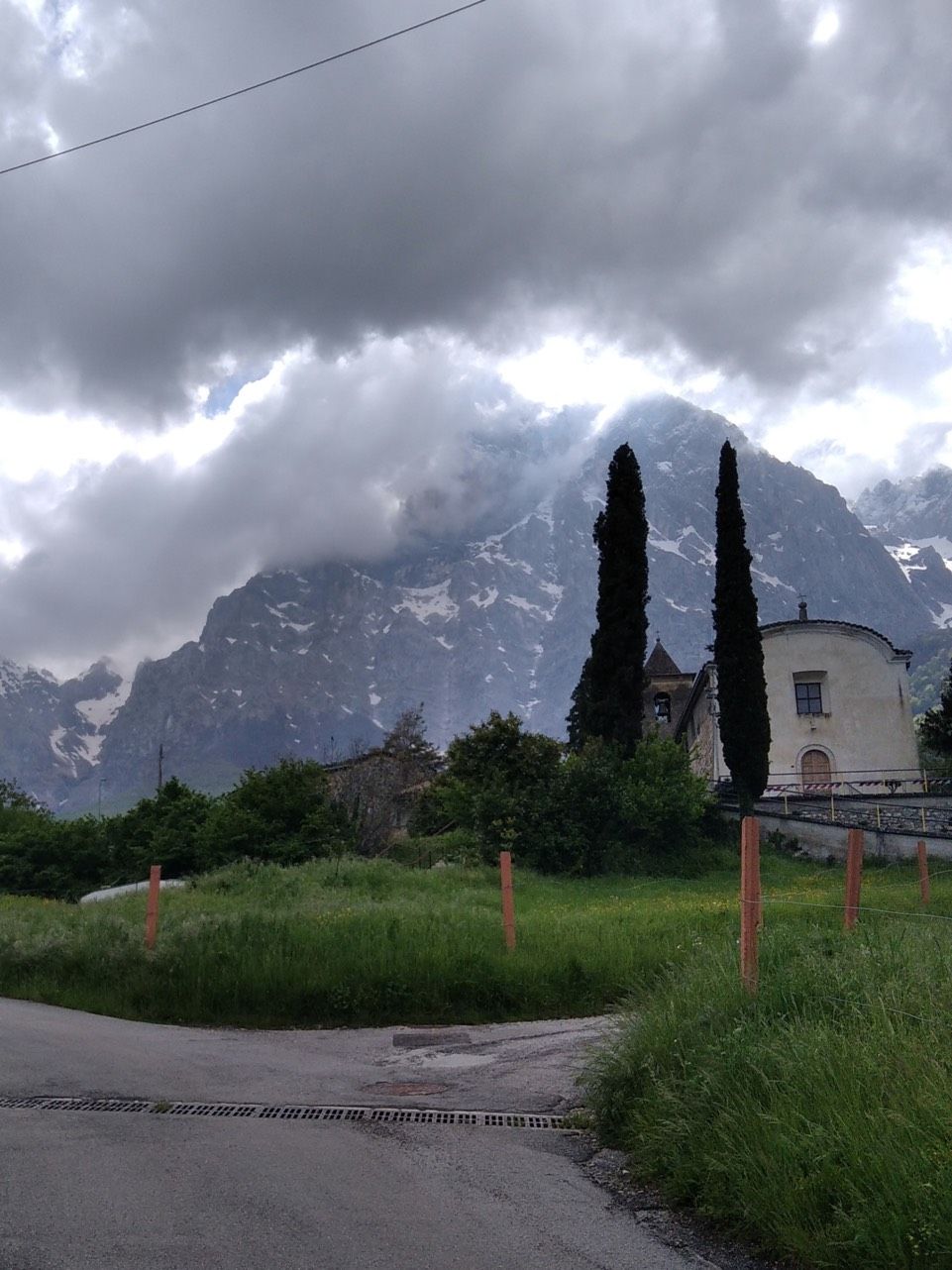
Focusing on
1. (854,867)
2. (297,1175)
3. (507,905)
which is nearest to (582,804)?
(507,905)

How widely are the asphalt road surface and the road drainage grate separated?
15 cm

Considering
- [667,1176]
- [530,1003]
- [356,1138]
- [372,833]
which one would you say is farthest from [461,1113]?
[372,833]

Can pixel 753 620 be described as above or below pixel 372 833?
above

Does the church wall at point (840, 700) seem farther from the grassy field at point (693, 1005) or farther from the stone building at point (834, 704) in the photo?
the grassy field at point (693, 1005)

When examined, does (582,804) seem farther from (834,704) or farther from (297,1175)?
(297,1175)

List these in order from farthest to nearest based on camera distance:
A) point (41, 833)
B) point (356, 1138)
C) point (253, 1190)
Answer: point (41, 833), point (356, 1138), point (253, 1190)

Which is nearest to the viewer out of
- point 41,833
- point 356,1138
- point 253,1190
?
point 253,1190

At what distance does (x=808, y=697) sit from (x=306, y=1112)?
148 feet

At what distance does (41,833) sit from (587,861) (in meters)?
18.3

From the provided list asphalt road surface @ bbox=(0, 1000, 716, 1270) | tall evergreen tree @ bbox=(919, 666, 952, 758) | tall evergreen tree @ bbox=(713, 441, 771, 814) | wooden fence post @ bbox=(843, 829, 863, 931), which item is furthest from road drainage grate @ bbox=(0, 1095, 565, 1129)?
tall evergreen tree @ bbox=(919, 666, 952, 758)

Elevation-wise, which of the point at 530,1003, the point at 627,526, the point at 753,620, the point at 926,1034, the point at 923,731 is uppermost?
the point at 627,526

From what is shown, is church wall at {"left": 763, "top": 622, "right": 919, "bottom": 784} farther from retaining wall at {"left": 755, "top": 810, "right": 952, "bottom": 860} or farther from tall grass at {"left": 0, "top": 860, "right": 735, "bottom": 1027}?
tall grass at {"left": 0, "top": 860, "right": 735, "bottom": 1027}

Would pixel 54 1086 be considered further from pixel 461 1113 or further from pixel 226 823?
pixel 226 823

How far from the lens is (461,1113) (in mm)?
7590
